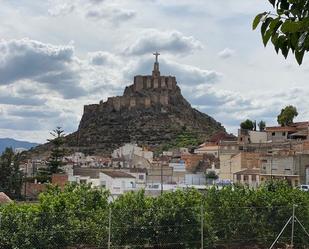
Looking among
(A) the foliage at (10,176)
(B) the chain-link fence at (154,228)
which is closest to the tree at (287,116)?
(A) the foliage at (10,176)

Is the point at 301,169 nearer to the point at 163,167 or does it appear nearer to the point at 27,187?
the point at 163,167

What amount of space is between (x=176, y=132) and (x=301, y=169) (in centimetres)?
7886

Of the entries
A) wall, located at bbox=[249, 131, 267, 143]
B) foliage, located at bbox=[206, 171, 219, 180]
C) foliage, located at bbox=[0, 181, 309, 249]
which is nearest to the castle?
wall, located at bbox=[249, 131, 267, 143]

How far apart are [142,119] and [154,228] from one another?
106761 mm

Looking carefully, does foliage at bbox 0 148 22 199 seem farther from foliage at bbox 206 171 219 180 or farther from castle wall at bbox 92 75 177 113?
castle wall at bbox 92 75 177 113

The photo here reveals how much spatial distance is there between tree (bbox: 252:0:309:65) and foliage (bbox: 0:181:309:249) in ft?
35.4

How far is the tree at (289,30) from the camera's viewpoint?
230cm

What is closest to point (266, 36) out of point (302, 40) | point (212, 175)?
point (302, 40)

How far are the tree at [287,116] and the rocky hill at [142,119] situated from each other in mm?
40602

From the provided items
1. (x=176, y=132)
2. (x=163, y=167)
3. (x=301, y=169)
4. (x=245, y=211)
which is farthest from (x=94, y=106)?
(x=245, y=211)

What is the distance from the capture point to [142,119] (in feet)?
395

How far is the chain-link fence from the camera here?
12883mm

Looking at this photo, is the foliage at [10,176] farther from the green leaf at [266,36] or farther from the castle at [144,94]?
the castle at [144,94]

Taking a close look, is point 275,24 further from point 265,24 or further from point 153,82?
point 153,82
